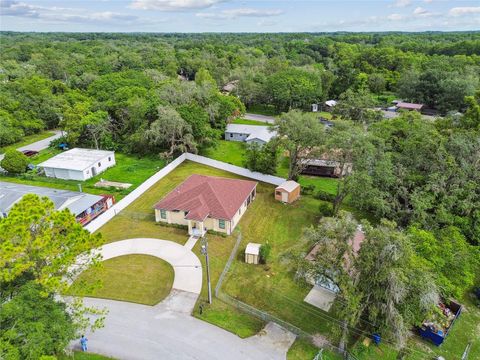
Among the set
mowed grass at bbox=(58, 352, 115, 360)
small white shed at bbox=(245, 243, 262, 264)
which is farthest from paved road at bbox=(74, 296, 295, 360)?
small white shed at bbox=(245, 243, 262, 264)

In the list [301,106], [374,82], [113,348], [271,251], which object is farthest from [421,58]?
[113,348]

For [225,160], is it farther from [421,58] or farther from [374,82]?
[421,58]

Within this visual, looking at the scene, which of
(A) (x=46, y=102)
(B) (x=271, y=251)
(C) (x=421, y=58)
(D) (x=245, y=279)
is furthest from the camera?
(C) (x=421, y=58)

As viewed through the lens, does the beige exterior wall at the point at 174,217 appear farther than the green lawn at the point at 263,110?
No

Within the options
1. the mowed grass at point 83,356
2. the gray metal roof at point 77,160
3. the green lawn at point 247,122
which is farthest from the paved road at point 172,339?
the green lawn at point 247,122

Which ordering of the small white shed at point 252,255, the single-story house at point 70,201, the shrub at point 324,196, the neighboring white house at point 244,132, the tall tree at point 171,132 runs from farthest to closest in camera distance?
1. the neighboring white house at point 244,132
2. the tall tree at point 171,132
3. the shrub at point 324,196
4. the single-story house at point 70,201
5. the small white shed at point 252,255

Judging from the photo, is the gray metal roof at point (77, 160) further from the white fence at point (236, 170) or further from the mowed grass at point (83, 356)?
the mowed grass at point (83, 356)

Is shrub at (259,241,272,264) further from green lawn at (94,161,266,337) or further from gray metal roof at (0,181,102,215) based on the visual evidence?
gray metal roof at (0,181,102,215)
